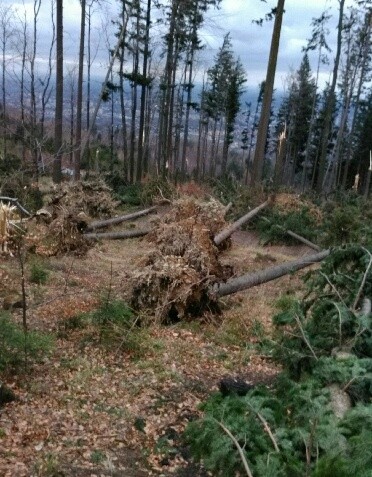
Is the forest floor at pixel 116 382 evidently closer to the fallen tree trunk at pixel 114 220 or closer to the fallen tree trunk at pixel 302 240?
the fallen tree trunk at pixel 302 240

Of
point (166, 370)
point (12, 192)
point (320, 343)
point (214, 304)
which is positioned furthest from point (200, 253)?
point (12, 192)

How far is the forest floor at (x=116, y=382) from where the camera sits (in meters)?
4.31

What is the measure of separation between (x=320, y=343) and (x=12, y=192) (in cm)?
1215

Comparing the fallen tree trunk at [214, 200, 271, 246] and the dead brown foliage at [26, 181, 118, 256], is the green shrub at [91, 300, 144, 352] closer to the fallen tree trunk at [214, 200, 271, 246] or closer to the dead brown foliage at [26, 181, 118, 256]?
the fallen tree trunk at [214, 200, 271, 246]

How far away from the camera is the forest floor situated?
170 inches

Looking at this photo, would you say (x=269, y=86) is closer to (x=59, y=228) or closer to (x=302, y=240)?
(x=302, y=240)

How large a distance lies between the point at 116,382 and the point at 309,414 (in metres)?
3.06

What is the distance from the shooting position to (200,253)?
26.5ft

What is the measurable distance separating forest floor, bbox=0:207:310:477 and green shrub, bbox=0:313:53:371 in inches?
6.4

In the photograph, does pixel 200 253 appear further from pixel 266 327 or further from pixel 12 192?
pixel 12 192

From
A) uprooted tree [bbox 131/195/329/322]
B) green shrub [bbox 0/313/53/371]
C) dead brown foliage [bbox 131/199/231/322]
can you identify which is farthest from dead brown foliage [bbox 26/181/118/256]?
green shrub [bbox 0/313/53/371]

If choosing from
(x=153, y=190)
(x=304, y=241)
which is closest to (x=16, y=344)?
(x=304, y=241)

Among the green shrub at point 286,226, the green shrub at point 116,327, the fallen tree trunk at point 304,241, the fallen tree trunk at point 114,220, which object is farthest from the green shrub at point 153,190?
the green shrub at point 116,327

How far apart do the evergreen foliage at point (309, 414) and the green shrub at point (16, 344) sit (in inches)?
92.3
